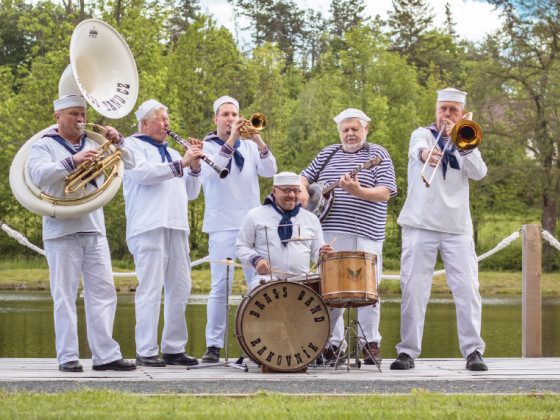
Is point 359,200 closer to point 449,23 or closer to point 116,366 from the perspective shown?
point 116,366

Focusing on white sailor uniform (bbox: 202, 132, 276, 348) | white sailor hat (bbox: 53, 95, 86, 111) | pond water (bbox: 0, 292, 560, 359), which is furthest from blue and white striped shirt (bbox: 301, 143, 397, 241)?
pond water (bbox: 0, 292, 560, 359)

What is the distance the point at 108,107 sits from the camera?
24.5ft

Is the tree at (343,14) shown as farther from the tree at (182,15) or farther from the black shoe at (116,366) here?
the black shoe at (116,366)

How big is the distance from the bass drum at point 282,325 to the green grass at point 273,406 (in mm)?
1436

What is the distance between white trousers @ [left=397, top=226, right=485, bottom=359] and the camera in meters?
7.99

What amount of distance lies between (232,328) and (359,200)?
22.1ft

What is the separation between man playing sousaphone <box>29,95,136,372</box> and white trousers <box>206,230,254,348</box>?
3.79 ft

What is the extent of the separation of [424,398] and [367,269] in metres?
1.73

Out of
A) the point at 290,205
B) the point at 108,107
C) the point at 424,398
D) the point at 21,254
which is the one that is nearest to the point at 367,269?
the point at 290,205

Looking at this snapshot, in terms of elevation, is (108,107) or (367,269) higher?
(108,107)

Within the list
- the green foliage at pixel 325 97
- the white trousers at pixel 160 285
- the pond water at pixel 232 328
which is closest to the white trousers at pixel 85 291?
the white trousers at pixel 160 285

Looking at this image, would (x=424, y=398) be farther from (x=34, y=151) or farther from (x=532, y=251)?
(x=532, y=251)

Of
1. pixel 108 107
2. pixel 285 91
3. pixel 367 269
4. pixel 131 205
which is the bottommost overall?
pixel 367 269

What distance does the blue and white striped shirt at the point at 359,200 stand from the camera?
8352mm
